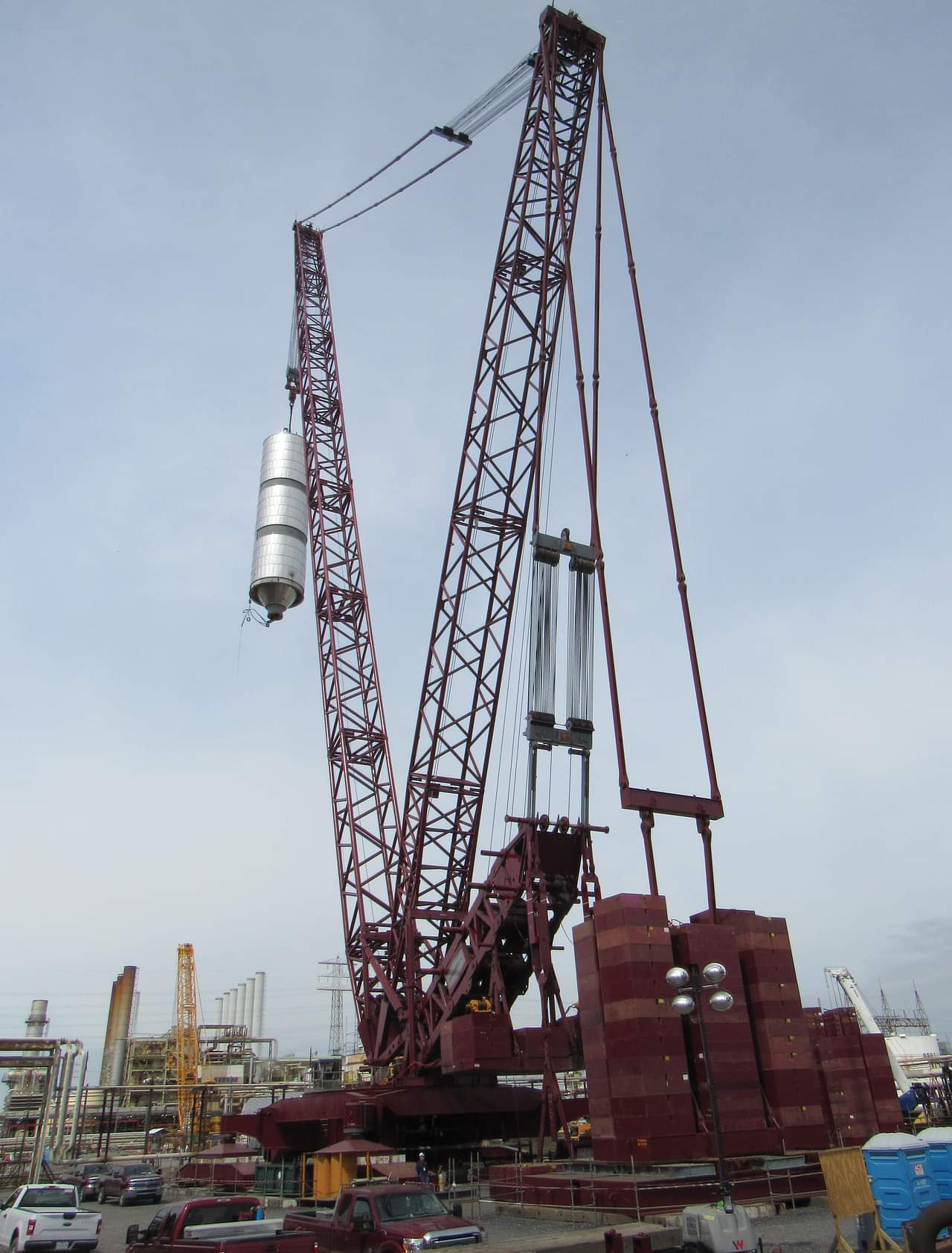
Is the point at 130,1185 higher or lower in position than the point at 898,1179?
lower

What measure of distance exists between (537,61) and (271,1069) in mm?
90347

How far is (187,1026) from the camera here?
93.3 metres

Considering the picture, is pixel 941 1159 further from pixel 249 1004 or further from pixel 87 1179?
pixel 249 1004

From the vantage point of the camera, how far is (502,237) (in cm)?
3962

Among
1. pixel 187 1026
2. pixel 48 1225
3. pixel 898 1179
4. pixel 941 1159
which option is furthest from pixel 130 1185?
pixel 187 1026

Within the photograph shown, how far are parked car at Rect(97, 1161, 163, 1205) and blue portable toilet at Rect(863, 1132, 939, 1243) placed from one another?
2728 cm

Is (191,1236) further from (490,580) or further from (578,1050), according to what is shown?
(490,580)

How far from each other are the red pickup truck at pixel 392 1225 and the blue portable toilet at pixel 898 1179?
21.0 ft

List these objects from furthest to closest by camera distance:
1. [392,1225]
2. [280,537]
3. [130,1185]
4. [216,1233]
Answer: [280,537] < [130,1185] < [392,1225] < [216,1233]

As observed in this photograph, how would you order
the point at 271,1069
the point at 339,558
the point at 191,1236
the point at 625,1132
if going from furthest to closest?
1. the point at 271,1069
2. the point at 339,558
3. the point at 625,1132
4. the point at 191,1236

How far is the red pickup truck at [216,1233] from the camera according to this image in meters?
11.9

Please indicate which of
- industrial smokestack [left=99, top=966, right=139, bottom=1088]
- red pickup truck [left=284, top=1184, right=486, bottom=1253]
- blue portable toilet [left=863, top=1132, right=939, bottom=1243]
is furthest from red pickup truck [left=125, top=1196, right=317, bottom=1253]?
industrial smokestack [left=99, top=966, right=139, bottom=1088]

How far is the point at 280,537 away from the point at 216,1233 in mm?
33796

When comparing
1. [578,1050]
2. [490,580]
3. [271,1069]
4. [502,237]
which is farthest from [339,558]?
[271,1069]
